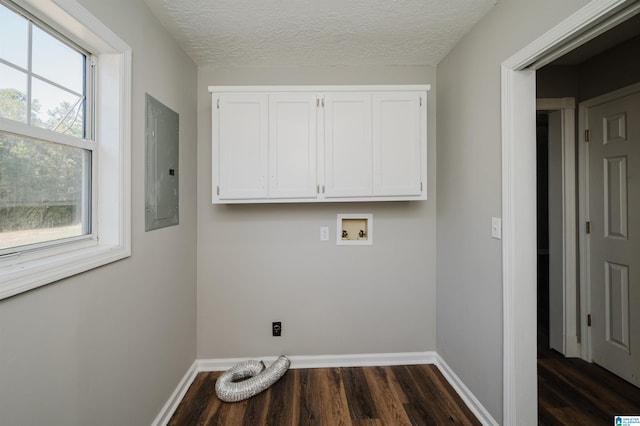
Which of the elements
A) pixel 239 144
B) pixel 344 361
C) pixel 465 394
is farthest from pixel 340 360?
pixel 239 144

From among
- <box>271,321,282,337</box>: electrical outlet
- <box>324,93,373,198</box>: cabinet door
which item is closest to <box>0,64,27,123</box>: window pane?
<box>324,93,373,198</box>: cabinet door

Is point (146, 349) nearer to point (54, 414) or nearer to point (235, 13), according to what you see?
point (54, 414)

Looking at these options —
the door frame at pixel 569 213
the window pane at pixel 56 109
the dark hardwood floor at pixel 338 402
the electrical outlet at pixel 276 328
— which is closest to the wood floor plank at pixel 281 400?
the dark hardwood floor at pixel 338 402

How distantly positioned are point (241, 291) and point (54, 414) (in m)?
1.32

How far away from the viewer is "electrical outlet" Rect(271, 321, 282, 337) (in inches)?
89.4

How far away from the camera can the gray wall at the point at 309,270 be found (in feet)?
7.41

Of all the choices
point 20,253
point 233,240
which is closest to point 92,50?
point 20,253

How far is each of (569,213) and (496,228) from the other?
1.33 meters

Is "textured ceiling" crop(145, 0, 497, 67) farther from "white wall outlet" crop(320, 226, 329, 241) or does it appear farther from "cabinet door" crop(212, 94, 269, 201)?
"white wall outlet" crop(320, 226, 329, 241)

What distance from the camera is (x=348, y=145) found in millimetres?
Answer: 1989

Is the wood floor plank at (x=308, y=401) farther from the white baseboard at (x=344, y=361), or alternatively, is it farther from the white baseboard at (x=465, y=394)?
the white baseboard at (x=465, y=394)

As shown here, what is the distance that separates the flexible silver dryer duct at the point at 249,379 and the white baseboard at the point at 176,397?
25 cm

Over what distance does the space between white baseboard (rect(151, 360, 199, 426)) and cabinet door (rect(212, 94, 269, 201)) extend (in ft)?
4.52

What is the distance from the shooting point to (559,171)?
2357 mm
